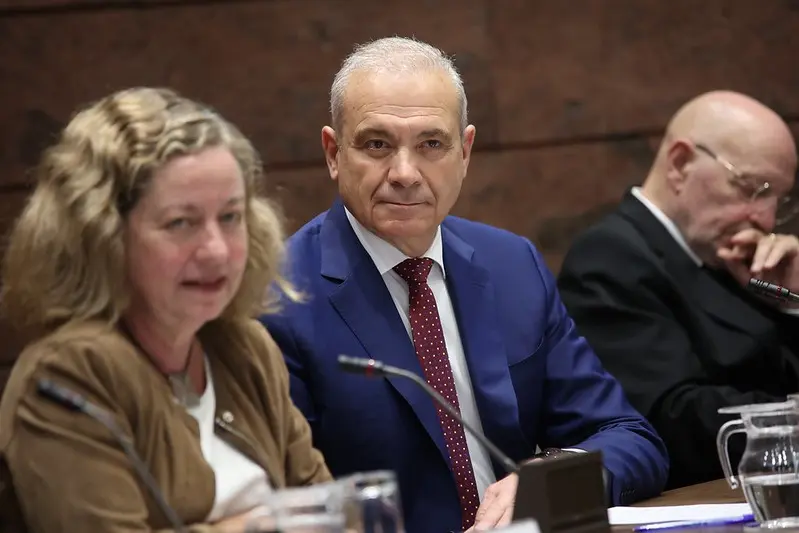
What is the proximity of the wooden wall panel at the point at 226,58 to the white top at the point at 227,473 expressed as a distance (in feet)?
6.62

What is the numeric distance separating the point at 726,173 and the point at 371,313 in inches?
56.4

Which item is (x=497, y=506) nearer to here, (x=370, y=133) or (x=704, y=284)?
(x=370, y=133)

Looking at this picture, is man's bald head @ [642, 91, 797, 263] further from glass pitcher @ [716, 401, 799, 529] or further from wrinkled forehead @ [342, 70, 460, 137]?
glass pitcher @ [716, 401, 799, 529]

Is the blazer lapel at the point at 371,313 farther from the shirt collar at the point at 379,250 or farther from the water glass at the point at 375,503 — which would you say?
the water glass at the point at 375,503

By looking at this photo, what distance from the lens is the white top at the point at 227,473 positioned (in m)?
2.05

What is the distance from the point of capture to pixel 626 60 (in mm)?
4324

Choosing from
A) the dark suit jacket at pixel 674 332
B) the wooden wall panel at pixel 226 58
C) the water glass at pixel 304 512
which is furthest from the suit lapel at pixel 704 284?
the water glass at pixel 304 512

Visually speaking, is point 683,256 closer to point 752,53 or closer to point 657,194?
point 657,194

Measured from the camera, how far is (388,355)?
275cm

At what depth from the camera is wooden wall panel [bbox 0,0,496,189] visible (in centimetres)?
396

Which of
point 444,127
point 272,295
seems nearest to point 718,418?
point 444,127

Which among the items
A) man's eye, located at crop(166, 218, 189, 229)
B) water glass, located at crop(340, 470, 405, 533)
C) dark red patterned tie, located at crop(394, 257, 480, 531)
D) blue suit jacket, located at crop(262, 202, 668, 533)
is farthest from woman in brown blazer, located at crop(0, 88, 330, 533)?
dark red patterned tie, located at crop(394, 257, 480, 531)

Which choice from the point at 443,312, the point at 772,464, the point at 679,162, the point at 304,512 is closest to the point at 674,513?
the point at 772,464

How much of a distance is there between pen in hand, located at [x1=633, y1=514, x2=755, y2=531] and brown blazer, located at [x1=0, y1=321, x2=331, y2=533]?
655 mm
